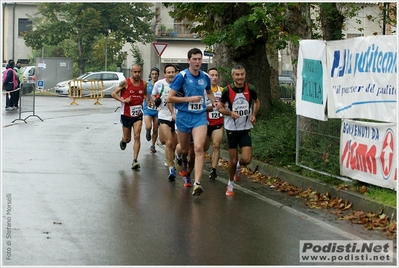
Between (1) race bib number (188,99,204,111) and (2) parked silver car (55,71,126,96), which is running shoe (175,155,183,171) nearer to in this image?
(1) race bib number (188,99,204,111)

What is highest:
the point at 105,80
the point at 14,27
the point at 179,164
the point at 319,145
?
the point at 14,27

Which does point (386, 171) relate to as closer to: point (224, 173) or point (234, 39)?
point (224, 173)

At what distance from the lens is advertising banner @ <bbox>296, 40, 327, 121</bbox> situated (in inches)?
469

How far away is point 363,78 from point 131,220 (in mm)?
3714

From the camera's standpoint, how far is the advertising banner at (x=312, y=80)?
39.1ft

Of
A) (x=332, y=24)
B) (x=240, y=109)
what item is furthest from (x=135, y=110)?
(x=332, y=24)

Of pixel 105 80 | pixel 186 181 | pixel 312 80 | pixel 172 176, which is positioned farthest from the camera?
pixel 105 80

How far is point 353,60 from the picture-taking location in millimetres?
10852

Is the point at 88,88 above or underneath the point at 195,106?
underneath

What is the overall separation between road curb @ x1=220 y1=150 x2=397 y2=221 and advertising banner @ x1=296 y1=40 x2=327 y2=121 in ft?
3.24

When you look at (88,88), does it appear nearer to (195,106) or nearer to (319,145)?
(319,145)

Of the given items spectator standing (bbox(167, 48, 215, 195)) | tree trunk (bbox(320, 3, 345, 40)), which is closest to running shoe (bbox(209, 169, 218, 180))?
spectator standing (bbox(167, 48, 215, 195))

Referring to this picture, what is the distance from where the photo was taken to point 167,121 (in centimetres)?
1376

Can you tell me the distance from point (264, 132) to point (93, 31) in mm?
46750
